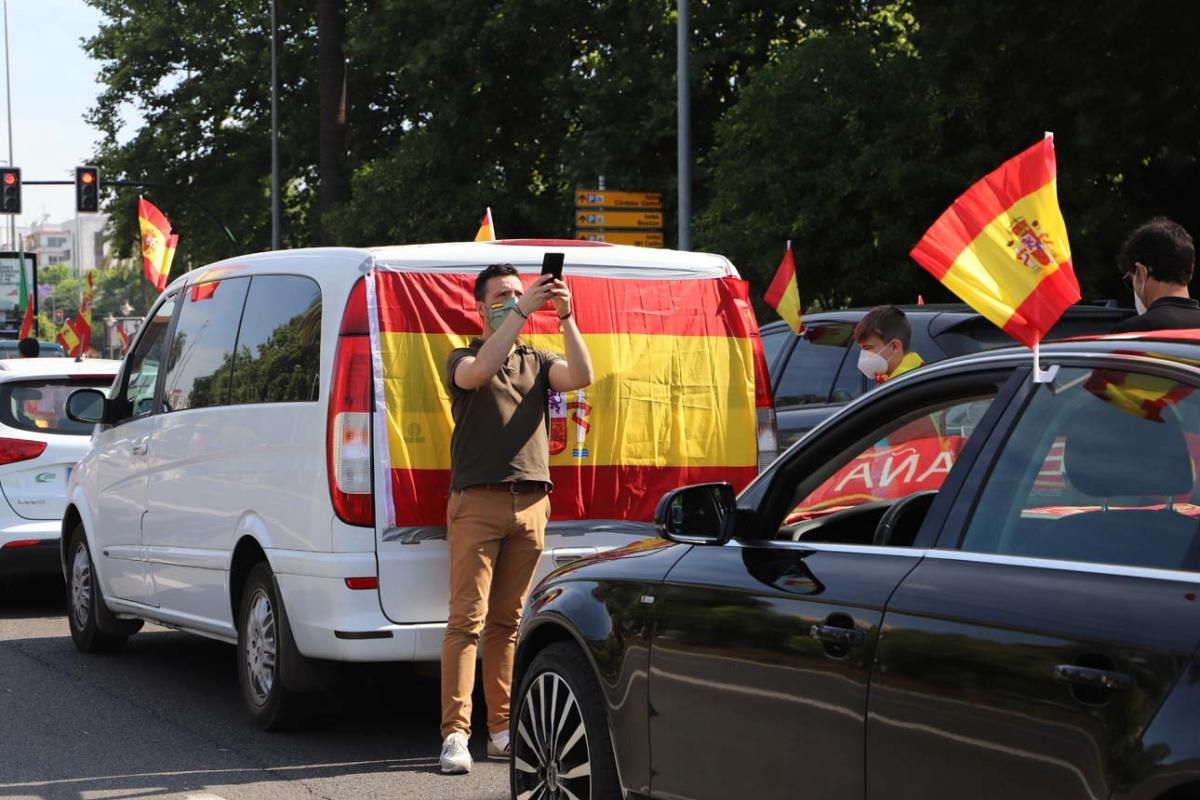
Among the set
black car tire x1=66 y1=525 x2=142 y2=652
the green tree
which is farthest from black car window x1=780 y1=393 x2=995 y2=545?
the green tree

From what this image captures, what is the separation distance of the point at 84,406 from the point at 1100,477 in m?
7.48

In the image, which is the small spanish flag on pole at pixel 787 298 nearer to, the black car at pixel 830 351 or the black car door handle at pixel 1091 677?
the black car at pixel 830 351

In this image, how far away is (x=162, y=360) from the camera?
922 centimetres

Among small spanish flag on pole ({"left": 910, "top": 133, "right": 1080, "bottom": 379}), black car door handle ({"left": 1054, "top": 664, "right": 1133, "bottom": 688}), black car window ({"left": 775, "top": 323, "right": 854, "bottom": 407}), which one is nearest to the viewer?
black car door handle ({"left": 1054, "top": 664, "right": 1133, "bottom": 688})

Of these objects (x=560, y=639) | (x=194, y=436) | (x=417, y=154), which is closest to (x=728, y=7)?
(x=417, y=154)

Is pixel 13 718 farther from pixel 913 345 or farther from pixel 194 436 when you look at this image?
pixel 913 345

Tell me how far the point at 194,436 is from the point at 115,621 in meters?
2.01

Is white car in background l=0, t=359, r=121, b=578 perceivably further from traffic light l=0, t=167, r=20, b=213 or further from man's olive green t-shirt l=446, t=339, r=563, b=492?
traffic light l=0, t=167, r=20, b=213

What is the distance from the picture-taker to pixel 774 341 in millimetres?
12250

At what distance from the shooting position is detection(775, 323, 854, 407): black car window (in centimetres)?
1135

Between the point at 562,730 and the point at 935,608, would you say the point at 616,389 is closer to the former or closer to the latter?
the point at 562,730

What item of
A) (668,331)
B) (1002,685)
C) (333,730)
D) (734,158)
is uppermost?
(734,158)

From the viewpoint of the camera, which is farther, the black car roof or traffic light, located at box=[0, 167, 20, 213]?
traffic light, located at box=[0, 167, 20, 213]

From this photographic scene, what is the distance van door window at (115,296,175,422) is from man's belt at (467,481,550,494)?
276 cm
